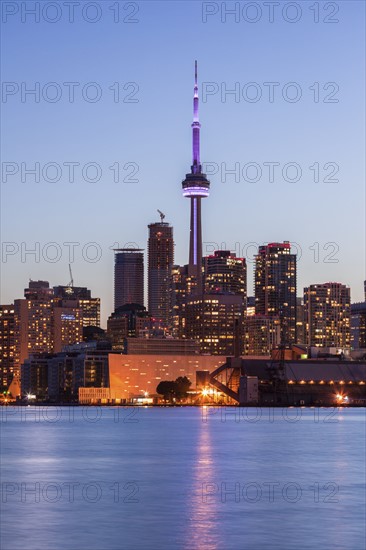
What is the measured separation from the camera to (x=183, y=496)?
63844 mm

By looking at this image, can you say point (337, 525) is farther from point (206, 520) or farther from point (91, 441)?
point (91, 441)

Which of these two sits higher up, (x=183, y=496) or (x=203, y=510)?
(x=183, y=496)

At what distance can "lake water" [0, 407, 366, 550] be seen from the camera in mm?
47969

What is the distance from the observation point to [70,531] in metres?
Result: 49.8

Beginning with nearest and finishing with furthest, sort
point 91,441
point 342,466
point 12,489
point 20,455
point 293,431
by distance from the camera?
1. point 12,489
2. point 342,466
3. point 20,455
4. point 91,441
5. point 293,431

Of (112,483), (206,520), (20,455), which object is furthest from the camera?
(20,455)

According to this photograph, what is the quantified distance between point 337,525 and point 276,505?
7.81 metres

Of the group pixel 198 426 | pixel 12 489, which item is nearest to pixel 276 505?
pixel 12 489

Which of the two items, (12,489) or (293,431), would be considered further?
(293,431)

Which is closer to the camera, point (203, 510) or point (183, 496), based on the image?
point (203, 510)

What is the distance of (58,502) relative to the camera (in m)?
60.1

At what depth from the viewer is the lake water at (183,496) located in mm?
47969

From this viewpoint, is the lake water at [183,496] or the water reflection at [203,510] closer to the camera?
the water reflection at [203,510]

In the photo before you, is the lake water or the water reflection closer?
the water reflection
